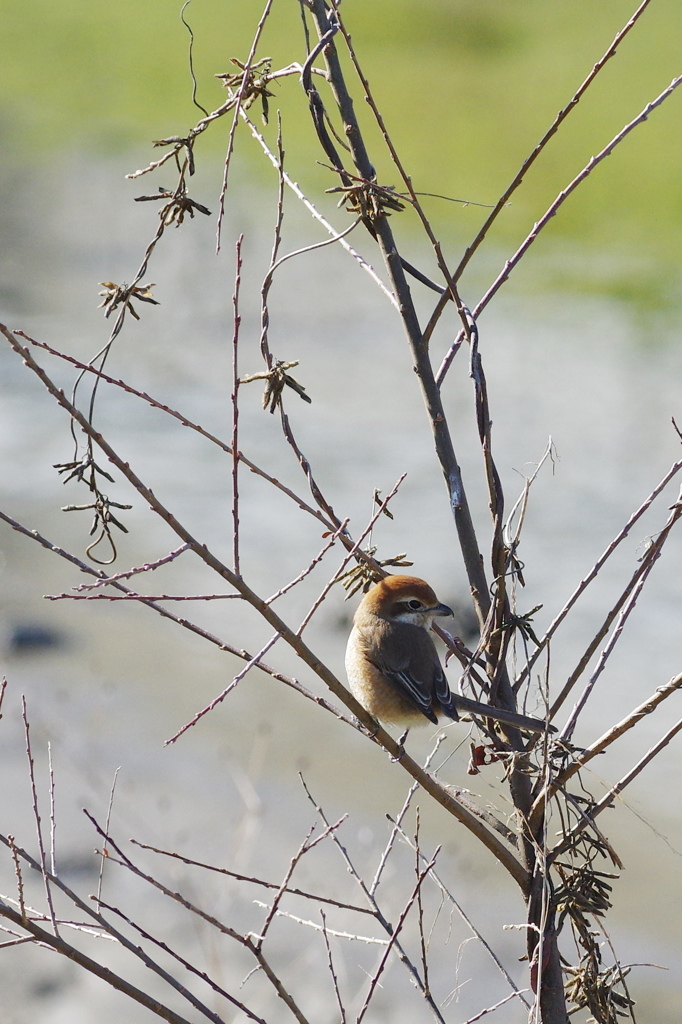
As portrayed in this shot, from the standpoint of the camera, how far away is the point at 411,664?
8.63 ft

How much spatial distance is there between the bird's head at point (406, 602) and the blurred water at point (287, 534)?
0.33 m

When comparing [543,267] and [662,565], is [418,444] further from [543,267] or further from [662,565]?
[543,267]

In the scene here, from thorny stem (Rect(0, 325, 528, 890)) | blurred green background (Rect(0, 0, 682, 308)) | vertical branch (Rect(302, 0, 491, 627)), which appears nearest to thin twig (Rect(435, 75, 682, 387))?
vertical branch (Rect(302, 0, 491, 627))

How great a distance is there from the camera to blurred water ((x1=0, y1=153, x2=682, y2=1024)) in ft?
14.7

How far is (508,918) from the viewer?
403 centimetres

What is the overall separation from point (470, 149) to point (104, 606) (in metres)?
5.65

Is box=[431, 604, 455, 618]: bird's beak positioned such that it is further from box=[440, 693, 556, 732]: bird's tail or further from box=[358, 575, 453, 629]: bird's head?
box=[440, 693, 556, 732]: bird's tail

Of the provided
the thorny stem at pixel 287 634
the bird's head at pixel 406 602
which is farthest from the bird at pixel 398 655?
the thorny stem at pixel 287 634

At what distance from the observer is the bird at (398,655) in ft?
8.50

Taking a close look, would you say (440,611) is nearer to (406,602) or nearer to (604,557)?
(406,602)

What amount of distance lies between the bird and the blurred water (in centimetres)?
20

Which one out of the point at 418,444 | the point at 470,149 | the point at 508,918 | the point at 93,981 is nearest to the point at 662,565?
the point at 418,444

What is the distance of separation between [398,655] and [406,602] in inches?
5.3

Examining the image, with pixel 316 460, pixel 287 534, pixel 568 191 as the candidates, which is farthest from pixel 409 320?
pixel 316 460
